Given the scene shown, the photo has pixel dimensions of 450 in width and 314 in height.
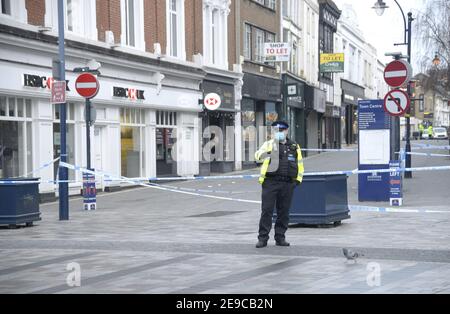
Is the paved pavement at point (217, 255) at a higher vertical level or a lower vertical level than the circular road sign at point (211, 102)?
lower

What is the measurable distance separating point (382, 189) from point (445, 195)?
8.34ft

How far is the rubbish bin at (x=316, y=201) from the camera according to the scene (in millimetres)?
12039

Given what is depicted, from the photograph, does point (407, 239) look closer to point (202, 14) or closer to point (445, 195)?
point (445, 195)

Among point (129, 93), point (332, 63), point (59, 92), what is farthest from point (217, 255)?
point (332, 63)

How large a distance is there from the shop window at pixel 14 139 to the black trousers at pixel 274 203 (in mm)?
11111

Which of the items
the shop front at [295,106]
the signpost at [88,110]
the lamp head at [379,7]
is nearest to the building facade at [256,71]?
the shop front at [295,106]

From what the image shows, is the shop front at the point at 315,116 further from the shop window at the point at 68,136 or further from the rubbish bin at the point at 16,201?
the rubbish bin at the point at 16,201

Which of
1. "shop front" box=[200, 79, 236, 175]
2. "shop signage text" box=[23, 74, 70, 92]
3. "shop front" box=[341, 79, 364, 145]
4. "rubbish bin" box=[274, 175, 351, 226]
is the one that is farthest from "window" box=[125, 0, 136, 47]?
"shop front" box=[341, 79, 364, 145]

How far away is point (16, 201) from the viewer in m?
13.2

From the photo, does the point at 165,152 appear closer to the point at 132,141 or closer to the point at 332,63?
the point at 132,141

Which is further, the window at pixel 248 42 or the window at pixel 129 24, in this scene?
the window at pixel 248 42

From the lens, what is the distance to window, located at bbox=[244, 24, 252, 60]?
3547 cm

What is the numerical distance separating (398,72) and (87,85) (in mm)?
6949

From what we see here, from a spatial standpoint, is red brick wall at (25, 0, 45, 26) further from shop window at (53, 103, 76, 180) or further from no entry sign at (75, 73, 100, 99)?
no entry sign at (75, 73, 100, 99)
